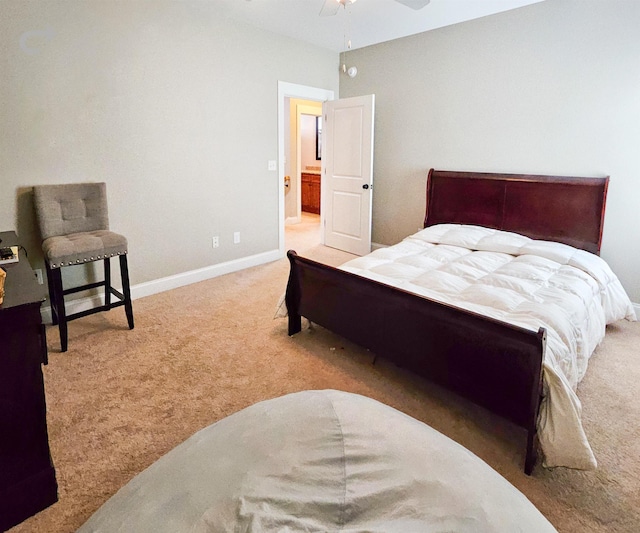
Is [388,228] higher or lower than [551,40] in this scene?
lower

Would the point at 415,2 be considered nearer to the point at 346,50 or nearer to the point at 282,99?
the point at 282,99

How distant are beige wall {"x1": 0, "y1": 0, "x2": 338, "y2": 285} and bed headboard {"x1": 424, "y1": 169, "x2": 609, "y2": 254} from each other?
1.96 meters

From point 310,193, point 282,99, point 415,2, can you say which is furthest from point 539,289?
point 310,193

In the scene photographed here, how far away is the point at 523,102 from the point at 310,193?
548 centimetres

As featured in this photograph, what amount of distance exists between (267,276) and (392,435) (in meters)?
3.57

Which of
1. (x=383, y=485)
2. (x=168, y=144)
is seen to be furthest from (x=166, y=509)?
(x=168, y=144)

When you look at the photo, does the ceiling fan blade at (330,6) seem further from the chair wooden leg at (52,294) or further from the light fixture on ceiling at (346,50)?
the chair wooden leg at (52,294)

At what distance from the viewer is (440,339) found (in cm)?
215

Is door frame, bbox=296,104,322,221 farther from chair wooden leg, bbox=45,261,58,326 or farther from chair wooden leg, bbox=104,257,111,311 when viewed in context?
chair wooden leg, bbox=45,261,58,326

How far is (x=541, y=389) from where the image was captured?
1.80 metres

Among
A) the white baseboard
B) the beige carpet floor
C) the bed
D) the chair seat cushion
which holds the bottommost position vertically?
the beige carpet floor

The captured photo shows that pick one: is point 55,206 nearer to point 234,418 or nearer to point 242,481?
point 234,418

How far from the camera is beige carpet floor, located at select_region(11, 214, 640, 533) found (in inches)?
69.7

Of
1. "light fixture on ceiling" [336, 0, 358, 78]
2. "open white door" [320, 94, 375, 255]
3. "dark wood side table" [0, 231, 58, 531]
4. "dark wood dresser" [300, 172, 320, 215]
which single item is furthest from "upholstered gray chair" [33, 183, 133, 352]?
"dark wood dresser" [300, 172, 320, 215]
